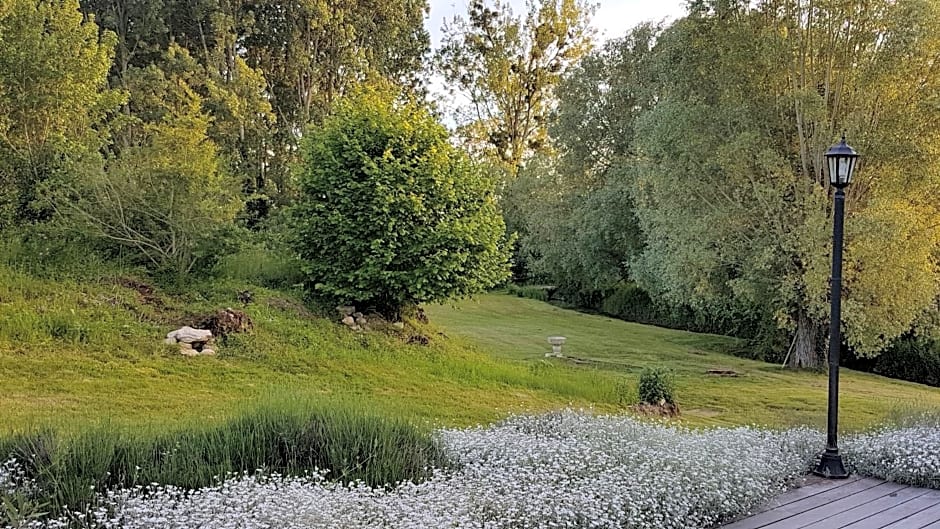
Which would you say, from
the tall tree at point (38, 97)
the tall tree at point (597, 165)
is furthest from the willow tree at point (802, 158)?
the tall tree at point (38, 97)

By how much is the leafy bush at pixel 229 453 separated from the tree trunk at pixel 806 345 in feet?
31.8

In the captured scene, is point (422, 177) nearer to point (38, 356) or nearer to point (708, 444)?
point (38, 356)

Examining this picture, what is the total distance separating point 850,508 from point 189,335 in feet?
19.8

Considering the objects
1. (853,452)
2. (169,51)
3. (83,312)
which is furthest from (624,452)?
(169,51)

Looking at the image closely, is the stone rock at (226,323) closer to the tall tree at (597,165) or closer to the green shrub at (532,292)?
the tall tree at (597,165)

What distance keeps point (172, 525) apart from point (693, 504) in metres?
2.46

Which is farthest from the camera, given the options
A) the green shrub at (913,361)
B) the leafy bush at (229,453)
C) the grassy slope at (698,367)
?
the green shrub at (913,361)

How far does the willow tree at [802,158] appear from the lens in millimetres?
10273

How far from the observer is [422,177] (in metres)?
9.03

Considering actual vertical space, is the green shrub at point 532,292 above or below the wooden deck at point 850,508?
above

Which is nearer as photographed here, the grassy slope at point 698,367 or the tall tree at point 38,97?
the grassy slope at point 698,367

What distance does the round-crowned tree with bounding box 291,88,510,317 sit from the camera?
28.6 ft

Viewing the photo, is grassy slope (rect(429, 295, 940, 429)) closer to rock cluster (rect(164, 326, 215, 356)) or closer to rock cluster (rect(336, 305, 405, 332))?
rock cluster (rect(336, 305, 405, 332))

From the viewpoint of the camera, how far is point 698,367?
Answer: 37.0 ft
